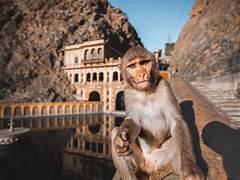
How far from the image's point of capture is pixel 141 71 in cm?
277

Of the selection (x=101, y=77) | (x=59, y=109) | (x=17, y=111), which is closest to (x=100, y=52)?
(x=101, y=77)

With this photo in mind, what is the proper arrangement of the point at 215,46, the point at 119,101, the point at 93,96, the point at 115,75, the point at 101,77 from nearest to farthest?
1. the point at 215,46
2. the point at 115,75
3. the point at 101,77
4. the point at 119,101
5. the point at 93,96

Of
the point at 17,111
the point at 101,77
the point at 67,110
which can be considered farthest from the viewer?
the point at 101,77

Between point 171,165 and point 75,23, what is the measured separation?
63.4m

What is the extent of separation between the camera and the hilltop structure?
1998 inches

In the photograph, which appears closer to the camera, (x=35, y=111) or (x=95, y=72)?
(x=35, y=111)

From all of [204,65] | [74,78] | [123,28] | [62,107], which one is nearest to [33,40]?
[74,78]

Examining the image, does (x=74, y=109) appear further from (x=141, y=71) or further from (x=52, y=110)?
(x=141, y=71)

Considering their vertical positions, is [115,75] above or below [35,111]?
above

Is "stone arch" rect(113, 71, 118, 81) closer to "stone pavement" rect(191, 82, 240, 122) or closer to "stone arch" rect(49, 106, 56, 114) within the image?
"stone arch" rect(49, 106, 56, 114)

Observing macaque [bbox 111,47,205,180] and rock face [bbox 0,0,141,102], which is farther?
rock face [bbox 0,0,141,102]

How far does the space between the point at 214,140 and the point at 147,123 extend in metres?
1.87

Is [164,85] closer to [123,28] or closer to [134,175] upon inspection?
[134,175]

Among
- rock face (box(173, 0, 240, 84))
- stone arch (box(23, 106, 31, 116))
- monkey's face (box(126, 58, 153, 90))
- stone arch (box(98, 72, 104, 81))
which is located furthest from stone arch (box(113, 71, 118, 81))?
monkey's face (box(126, 58, 153, 90))
